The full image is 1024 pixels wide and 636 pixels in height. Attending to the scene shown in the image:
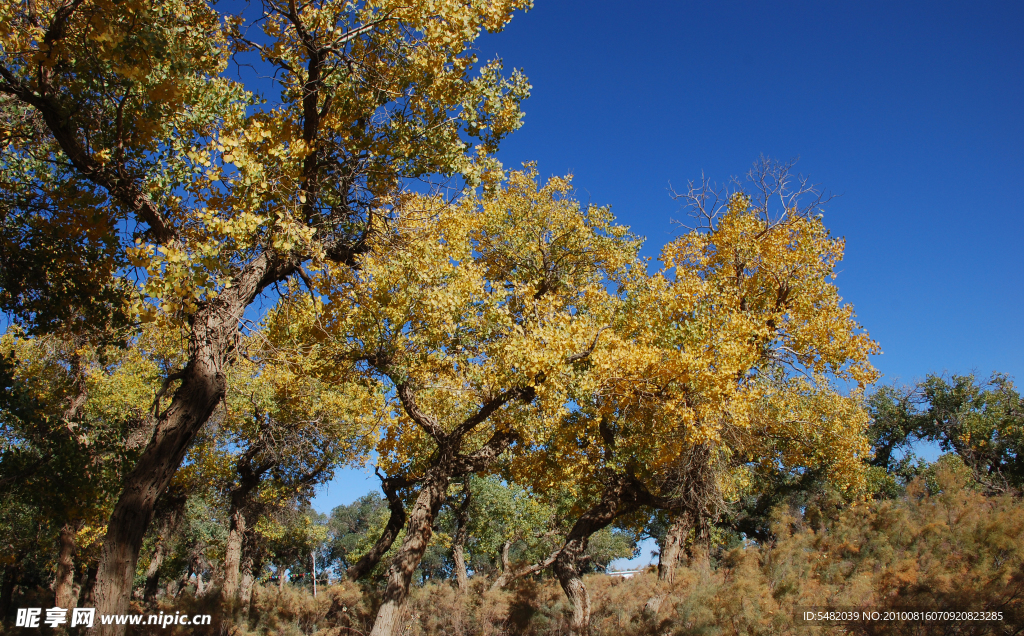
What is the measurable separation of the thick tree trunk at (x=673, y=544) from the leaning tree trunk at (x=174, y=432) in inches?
421

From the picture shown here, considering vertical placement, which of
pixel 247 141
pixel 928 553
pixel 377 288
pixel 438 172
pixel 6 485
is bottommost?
pixel 928 553

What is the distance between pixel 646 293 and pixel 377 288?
5.98 meters

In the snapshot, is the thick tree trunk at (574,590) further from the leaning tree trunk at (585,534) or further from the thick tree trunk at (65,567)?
the thick tree trunk at (65,567)

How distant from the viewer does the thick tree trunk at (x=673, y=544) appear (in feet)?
41.2

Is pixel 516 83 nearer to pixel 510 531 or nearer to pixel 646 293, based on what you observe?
pixel 646 293

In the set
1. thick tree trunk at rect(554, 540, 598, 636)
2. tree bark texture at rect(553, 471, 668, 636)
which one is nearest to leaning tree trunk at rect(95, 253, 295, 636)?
thick tree trunk at rect(554, 540, 598, 636)

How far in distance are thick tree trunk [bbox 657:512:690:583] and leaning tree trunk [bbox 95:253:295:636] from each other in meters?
10.7

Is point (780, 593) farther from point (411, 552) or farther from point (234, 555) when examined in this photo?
point (234, 555)

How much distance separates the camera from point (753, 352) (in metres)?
10.5

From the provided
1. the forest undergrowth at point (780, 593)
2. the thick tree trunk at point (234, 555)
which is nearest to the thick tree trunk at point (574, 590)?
the forest undergrowth at point (780, 593)

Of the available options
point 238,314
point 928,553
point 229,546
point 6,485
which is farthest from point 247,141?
point 229,546

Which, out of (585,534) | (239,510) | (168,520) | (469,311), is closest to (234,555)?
(239,510)

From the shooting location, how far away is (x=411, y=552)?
32.4 feet

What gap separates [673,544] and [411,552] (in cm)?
649
